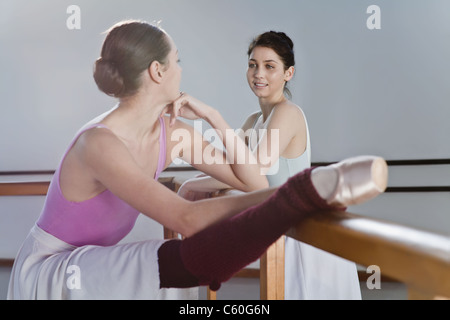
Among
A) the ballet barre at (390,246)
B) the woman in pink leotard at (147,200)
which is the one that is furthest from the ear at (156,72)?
the ballet barre at (390,246)

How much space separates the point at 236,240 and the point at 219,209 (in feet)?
0.36

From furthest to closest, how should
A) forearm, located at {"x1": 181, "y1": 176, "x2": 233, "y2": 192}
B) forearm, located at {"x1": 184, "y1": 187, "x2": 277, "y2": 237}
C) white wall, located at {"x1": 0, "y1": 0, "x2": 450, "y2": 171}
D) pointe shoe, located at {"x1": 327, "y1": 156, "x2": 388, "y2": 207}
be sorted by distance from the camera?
white wall, located at {"x1": 0, "y1": 0, "x2": 450, "y2": 171}, forearm, located at {"x1": 181, "y1": 176, "x2": 233, "y2": 192}, forearm, located at {"x1": 184, "y1": 187, "x2": 277, "y2": 237}, pointe shoe, located at {"x1": 327, "y1": 156, "x2": 388, "y2": 207}

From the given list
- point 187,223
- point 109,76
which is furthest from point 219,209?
point 109,76

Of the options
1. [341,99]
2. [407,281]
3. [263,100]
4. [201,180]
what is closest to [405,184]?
[341,99]

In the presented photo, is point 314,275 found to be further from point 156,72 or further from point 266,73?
point 266,73

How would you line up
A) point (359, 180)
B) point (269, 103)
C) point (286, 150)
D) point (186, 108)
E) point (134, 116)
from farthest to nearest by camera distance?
1. point (269, 103)
2. point (286, 150)
3. point (186, 108)
4. point (134, 116)
5. point (359, 180)

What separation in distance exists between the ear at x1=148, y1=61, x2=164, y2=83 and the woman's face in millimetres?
850

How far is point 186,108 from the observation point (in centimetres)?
152

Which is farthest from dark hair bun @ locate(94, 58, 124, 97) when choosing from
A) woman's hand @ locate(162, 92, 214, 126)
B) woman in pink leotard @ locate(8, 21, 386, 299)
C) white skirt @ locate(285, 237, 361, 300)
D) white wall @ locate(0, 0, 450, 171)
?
white wall @ locate(0, 0, 450, 171)

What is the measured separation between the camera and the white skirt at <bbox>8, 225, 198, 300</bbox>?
91 centimetres

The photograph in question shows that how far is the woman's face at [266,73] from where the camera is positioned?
6.91 ft

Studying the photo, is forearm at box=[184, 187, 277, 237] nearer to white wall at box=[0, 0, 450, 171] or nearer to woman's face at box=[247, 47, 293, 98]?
woman's face at box=[247, 47, 293, 98]

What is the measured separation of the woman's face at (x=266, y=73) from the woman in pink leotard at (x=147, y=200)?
2.03 feet
